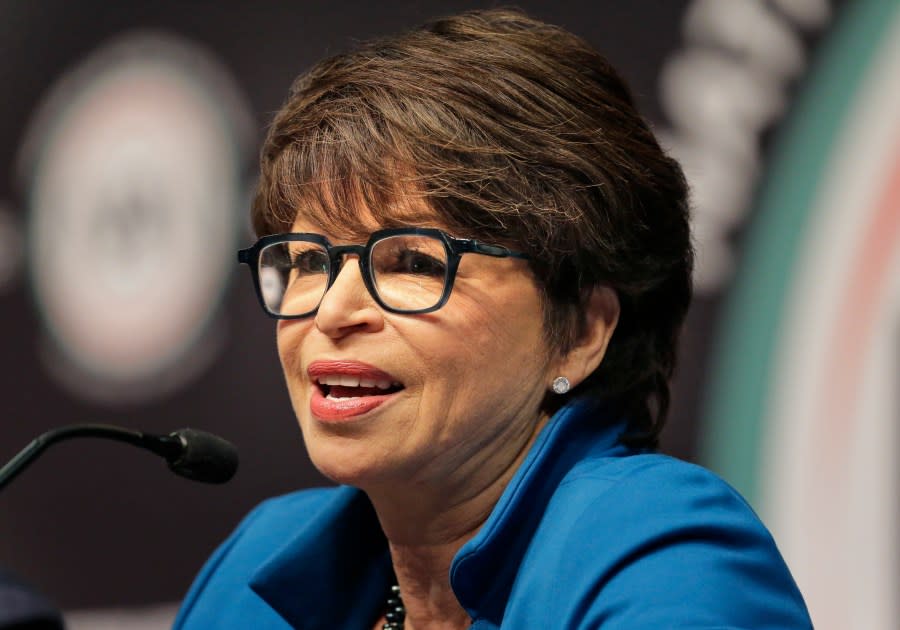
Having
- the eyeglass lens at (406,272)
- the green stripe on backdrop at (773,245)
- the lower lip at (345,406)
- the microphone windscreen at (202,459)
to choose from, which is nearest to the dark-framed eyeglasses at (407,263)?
the eyeglass lens at (406,272)

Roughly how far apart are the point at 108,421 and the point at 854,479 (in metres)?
1.52

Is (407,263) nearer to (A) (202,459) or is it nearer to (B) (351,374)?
(B) (351,374)

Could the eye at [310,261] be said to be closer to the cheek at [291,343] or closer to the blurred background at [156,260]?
the cheek at [291,343]

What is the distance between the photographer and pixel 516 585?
1.40 m

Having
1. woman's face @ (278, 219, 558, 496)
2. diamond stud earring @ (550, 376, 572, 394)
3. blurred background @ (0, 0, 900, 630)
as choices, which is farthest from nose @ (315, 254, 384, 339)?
blurred background @ (0, 0, 900, 630)

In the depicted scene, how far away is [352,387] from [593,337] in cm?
33

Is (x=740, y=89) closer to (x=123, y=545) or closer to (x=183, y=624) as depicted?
(x=183, y=624)

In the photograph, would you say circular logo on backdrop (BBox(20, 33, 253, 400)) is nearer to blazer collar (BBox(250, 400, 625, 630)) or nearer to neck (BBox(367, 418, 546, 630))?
blazer collar (BBox(250, 400, 625, 630))

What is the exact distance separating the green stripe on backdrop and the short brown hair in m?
0.70

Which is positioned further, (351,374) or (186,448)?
(351,374)

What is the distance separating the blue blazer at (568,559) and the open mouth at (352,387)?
192 mm

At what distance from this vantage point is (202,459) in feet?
4.34

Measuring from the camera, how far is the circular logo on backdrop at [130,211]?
2592mm

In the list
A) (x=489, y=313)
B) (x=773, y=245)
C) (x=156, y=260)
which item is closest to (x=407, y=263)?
(x=489, y=313)
